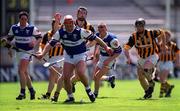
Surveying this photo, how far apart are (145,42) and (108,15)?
108ft

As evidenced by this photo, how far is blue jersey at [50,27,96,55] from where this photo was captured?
69.3ft

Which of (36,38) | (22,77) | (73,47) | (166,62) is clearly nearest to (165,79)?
(166,62)

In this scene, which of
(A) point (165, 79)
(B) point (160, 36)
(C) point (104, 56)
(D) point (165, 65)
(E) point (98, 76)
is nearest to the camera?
(E) point (98, 76)

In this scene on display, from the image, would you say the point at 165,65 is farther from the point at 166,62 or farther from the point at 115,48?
the point at 115,48

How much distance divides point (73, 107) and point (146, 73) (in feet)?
15.5

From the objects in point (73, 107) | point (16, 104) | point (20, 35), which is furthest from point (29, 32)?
point (73, 107)

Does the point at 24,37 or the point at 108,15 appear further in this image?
the point at 108,15

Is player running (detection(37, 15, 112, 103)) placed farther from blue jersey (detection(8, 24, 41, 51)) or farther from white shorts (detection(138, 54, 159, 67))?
white shorts (detection(138, 54, 159, 67))

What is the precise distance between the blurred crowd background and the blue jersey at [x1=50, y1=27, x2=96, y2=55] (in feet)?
Answer: 90.2

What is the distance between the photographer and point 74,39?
2117 cm

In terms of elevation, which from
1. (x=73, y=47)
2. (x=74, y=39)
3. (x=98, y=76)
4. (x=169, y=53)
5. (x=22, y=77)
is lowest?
(x=98, y=76)

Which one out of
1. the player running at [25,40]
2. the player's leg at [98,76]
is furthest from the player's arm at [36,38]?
the player's leg at [98,76]

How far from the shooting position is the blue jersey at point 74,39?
21.1m

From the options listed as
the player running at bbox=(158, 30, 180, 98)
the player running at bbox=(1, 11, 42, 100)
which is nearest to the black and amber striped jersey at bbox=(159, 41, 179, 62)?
the player running at bbox=(158, 30, 180, 98)
